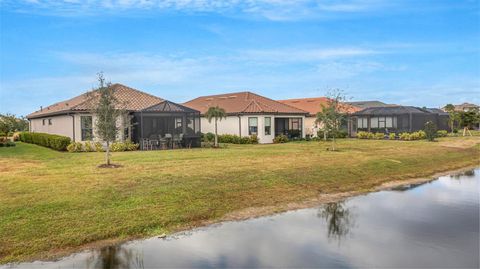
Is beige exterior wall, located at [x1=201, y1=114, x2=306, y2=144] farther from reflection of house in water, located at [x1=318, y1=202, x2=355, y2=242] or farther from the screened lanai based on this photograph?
reflection of house in water, located at [x1=318, y1=202, x2=355, y2=242]

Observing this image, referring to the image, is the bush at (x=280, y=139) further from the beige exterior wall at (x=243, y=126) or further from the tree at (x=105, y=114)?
the tree at (x=105, y=114)

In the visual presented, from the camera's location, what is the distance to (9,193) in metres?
12.6

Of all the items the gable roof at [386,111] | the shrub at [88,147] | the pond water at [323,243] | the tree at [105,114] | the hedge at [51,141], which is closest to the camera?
the pond water at [323,243]

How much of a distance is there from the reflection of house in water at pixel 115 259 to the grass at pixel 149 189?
0.63 metres

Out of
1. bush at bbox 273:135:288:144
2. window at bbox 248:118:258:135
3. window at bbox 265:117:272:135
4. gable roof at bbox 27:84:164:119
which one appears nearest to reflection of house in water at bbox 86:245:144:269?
gable roof at bbox 27:84:164:119

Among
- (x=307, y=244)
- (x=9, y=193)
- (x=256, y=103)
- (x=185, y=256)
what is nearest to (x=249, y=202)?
(x=307, y=244)

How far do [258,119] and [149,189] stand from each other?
2455cm

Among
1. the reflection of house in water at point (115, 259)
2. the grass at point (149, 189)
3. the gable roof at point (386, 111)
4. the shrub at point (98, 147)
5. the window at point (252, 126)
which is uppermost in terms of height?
the gable roof at point (386, 111)

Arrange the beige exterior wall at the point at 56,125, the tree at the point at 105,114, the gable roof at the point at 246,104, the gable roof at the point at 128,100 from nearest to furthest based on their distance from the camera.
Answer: the tree at the point at 105,114 < the gable roof at the point at 128,100 < the beige exterior wall at the point at 56,125 < the gable roof at the point at 246,104

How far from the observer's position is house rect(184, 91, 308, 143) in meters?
37.3

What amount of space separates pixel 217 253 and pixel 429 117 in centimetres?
5219

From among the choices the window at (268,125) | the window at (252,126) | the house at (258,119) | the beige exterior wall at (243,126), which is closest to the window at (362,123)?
the house at (258,119)

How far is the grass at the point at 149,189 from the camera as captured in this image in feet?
30.9

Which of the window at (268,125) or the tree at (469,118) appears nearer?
the window at (268,125)
